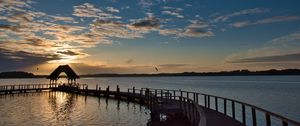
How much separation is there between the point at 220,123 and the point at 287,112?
3239 cm

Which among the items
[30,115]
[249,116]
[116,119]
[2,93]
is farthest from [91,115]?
[2,93]

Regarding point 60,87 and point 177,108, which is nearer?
point 177,108

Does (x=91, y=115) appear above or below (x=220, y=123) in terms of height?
below

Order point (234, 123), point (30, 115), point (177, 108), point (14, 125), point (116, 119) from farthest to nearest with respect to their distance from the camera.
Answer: point (30, 115)
point (116, 119)
point (14, 125)
point (177, 108)
point (234, 123)

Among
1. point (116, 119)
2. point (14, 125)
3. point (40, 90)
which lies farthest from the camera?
point (40, 90)

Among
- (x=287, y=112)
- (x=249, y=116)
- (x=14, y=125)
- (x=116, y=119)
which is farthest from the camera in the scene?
(x=287, y=112)

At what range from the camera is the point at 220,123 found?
12984mm

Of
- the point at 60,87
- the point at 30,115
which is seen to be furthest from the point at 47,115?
the point at 60,87

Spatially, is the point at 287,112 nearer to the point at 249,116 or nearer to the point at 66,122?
the point at 249,116

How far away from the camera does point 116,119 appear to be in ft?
92.4

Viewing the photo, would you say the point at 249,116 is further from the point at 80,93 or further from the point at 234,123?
the point at 80,93

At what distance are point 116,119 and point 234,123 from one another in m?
17.1

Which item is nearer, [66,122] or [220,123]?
[220,123]

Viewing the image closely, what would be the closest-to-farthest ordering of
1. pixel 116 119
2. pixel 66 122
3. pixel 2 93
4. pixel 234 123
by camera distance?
pixel 234 123, pixel 66 122, pixel 116 119, pixel 2 93
